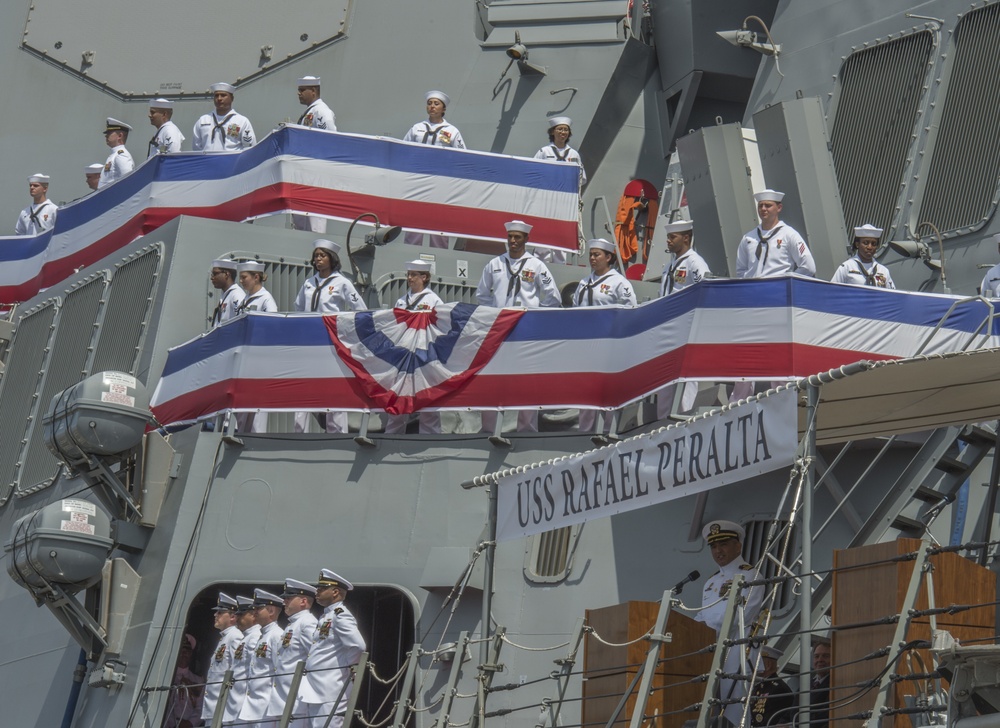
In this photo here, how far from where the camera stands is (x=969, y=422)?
7441 mm

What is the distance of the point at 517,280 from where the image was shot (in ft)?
35.2

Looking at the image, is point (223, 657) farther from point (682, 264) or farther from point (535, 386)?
point (682, 264)

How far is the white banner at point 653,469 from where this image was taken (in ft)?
22.0

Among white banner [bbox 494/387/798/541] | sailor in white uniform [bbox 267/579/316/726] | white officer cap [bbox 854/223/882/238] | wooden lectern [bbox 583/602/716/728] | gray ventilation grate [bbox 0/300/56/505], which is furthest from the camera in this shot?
gray ventilation grate [bbox 0/300/56/505]

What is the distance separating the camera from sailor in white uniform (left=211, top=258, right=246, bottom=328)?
10844 millimetres

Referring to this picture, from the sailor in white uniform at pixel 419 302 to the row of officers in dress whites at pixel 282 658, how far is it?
3.45 feet

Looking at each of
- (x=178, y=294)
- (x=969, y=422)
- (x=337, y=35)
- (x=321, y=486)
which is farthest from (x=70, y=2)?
(x=969, y=422)

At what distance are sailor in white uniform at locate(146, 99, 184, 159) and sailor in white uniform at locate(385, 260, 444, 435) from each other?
3332 millimetres

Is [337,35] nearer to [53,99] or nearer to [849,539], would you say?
[53,99]

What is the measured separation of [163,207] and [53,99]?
3.45 metres

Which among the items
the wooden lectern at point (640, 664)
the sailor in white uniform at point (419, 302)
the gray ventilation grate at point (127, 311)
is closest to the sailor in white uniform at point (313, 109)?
the gray ventilation grate at point (127, 311)

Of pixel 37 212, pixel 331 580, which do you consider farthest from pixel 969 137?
pixel 37 212

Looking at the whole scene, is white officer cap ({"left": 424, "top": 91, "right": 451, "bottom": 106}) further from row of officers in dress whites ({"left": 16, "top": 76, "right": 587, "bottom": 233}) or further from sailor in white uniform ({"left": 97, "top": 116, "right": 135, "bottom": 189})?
sailor in white uniform ({"left": 97, "top": 116, "right": 135, "bottom": 189})

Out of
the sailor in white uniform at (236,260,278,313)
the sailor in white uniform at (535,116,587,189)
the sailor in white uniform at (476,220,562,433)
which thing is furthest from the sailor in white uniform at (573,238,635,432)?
the sailor in white uniform at (535,116,587,189)
